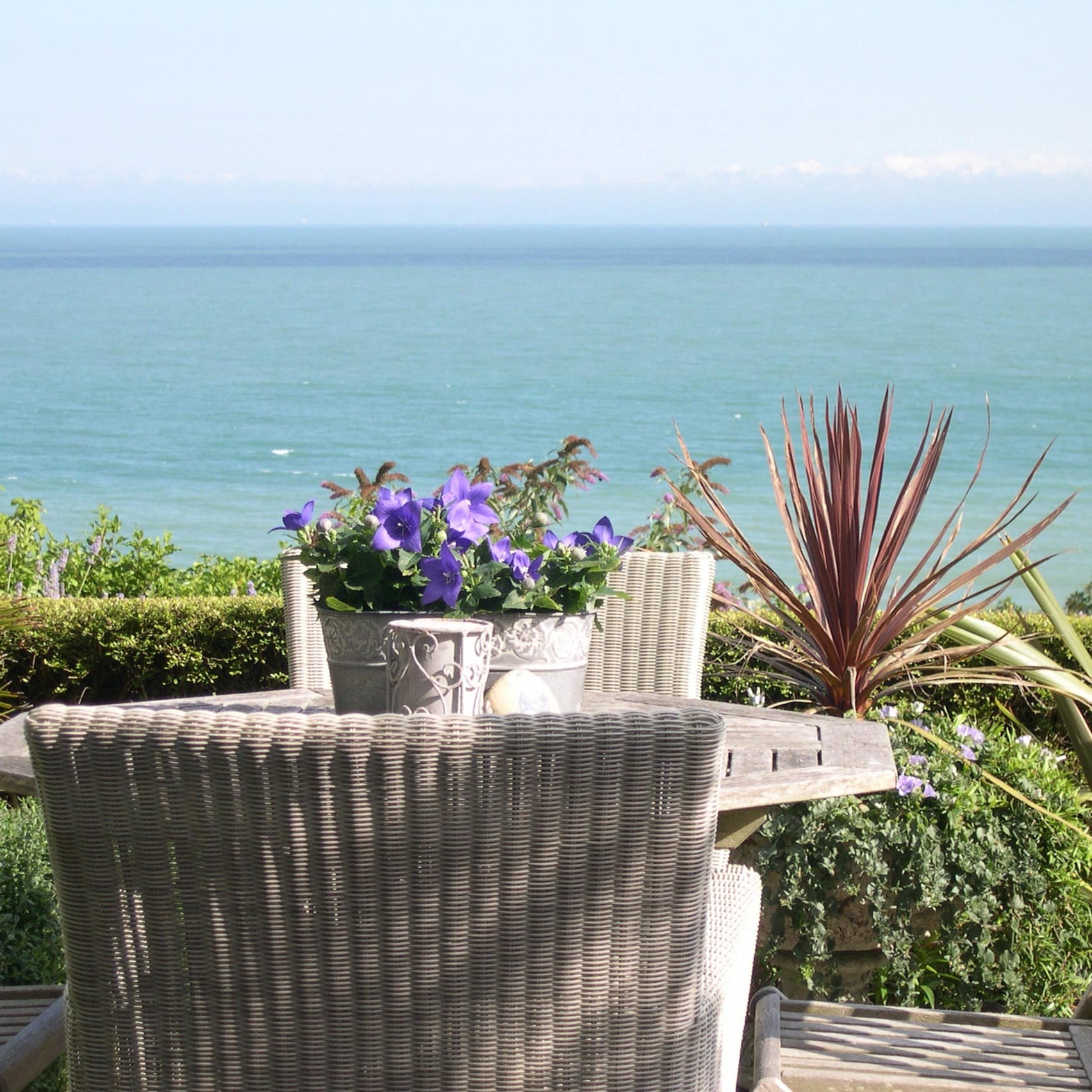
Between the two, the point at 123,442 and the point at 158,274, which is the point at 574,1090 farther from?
the point at 158,274

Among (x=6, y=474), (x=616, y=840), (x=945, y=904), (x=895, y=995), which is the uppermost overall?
(x=616, y=840)

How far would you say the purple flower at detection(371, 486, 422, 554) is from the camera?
1.69 meters

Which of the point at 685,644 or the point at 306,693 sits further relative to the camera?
the point at 685,644

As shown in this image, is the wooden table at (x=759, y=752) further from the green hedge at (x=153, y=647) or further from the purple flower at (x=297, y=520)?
the green hedge at (x=153, y=647)

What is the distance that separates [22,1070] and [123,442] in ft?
78.0

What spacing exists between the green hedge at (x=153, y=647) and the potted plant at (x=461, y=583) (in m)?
2.10

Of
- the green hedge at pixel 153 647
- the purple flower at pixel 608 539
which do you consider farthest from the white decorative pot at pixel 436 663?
the green hedge at pixel 153 647

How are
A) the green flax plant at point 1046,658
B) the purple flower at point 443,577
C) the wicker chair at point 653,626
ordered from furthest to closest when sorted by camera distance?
the green flax plant at point 1046,658 → the wicker chair at point 653,626 → the purple flower at point 443,577

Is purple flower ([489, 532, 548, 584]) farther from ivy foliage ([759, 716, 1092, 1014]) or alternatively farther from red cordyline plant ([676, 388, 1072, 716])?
red cordyline plant ([676, 388, 1072, 716])

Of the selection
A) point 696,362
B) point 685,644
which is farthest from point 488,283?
point 685,644

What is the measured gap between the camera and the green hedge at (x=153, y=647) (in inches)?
152

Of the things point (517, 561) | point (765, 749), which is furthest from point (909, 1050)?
point (517, 561)

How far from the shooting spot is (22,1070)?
1.59 metres

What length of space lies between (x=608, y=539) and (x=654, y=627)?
98cm
